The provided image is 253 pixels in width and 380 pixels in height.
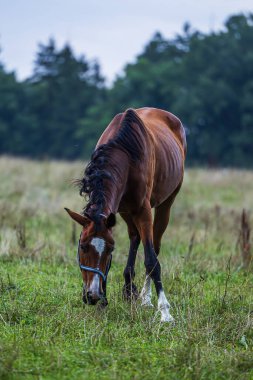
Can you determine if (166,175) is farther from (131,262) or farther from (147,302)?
(147,302)

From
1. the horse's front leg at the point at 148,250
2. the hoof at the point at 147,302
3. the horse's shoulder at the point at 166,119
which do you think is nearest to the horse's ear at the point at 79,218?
the horse's front leg at the point at 148,250

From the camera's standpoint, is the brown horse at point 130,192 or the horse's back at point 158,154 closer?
the brown horse at point 130,192

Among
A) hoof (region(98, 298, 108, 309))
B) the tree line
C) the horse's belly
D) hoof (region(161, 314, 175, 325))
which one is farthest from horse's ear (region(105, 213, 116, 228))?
the tree line

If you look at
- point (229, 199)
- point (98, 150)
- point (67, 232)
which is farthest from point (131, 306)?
point (229, 199)

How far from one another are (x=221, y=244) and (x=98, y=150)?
170 inches

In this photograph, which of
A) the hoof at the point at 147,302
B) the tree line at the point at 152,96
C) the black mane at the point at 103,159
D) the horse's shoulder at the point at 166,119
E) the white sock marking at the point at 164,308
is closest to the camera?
the black mane at the point at 103,159

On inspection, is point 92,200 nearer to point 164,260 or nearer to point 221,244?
point 164,260

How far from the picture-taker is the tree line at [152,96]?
1661 inches

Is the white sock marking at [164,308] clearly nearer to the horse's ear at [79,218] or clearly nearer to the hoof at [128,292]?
the hoof at [128,292]

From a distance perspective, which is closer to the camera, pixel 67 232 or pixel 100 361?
pixel 100 361

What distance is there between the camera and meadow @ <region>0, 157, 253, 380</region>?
4258mm

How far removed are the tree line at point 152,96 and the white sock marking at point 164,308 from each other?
3202cm

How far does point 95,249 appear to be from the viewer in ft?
17.0

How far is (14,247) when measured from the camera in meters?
8.34
